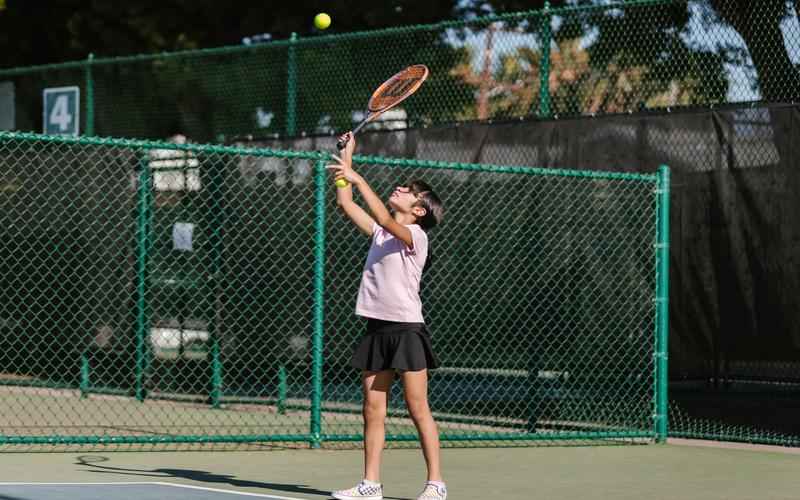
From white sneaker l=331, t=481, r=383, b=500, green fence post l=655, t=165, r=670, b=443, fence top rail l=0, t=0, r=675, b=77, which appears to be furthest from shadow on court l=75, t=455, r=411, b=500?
fence top rail l=0, t=0, r=675, b=77

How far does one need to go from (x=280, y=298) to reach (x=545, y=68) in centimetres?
280

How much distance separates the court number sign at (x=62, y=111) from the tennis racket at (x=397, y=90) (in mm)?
6852

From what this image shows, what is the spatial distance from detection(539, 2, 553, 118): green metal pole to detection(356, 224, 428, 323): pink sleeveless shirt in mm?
4493

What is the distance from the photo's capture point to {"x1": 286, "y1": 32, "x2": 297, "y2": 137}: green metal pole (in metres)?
13.3

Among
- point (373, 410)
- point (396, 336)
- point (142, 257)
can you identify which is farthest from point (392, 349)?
point (142, 257)

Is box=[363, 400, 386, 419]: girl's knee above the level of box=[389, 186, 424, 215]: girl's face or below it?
below

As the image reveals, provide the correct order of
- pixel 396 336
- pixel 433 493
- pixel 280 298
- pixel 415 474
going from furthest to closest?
pixel 280 298, pixel 415 474, pixel 396 336, pixel 433 493

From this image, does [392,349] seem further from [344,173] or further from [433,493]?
[344,173]

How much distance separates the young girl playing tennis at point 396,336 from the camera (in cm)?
729

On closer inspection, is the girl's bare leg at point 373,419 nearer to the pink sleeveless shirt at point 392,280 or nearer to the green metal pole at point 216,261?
the pink sleeveless shirt at point 392,280

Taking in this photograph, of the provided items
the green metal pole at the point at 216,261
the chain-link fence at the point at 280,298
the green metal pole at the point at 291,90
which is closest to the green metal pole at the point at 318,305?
the chain-link fence at the point at 280,298

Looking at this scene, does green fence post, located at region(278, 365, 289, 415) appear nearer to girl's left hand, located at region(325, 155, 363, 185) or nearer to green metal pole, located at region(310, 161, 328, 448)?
green metal pole, located at region(310, 161, 328, 448)

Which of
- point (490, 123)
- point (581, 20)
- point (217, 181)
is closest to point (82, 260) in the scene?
point (217, 181)

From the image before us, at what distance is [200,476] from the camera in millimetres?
8305
